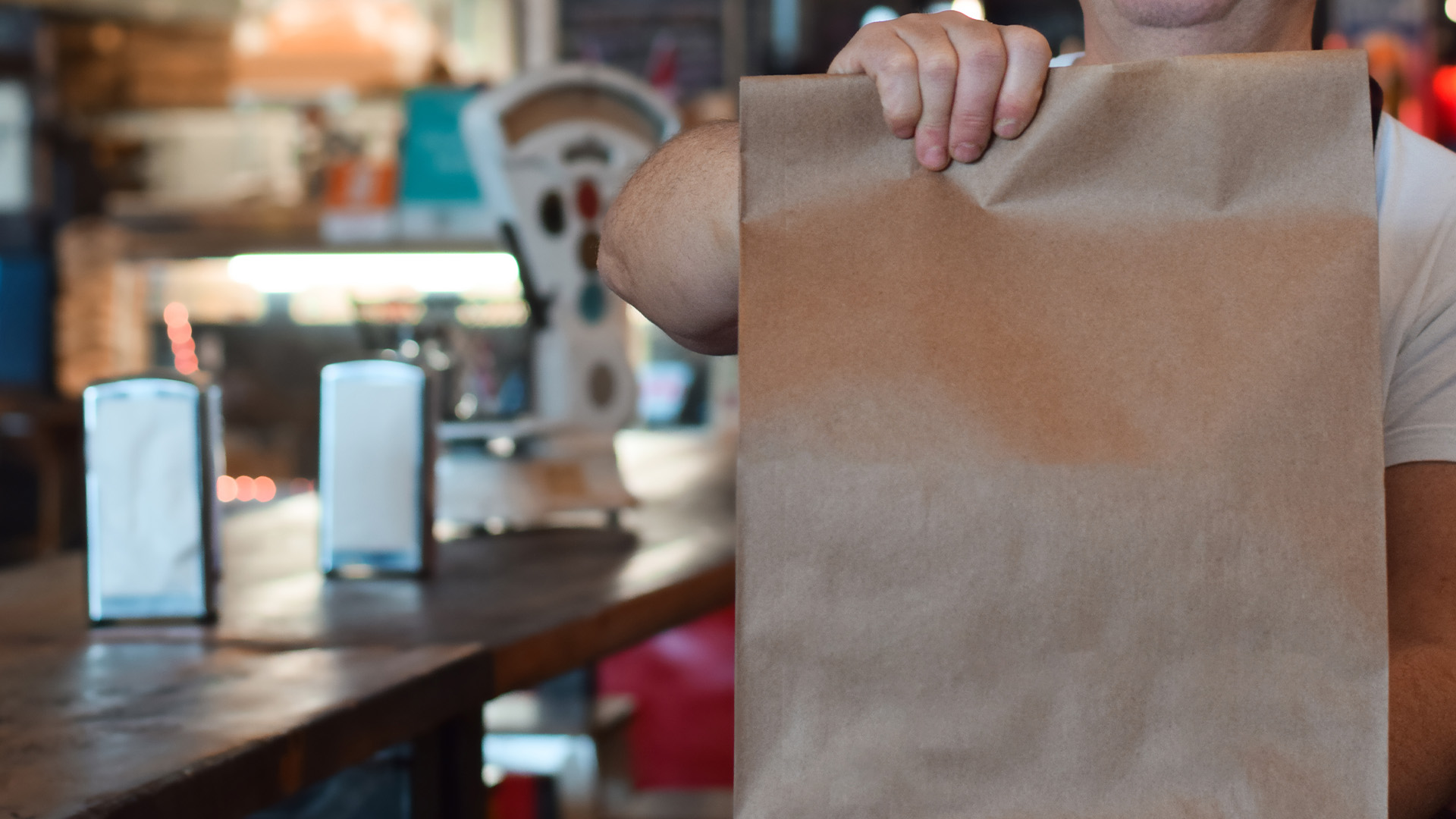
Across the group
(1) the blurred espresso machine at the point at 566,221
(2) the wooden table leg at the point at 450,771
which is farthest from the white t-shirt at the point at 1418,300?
(1) the blurred espresso machine at the point at 566,221

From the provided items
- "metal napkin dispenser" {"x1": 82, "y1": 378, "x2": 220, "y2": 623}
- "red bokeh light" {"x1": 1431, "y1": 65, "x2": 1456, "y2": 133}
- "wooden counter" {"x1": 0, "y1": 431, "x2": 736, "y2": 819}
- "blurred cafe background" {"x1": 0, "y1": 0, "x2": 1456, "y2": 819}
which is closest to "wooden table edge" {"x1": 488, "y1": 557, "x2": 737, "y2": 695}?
"wooden counter" {"x1": 0, "y1": 431, "x2": 736, "y2": 819}

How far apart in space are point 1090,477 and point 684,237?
23cm

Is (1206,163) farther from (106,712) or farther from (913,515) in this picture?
(106,712)

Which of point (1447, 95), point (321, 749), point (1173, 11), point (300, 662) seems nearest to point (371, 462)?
point (300, 662)

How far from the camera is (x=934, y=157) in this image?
479 millimetres

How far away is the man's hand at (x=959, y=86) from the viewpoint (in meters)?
0.48

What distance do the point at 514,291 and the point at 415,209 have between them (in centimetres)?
38

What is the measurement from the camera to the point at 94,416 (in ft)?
3.20

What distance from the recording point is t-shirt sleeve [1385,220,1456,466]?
0.66 metres

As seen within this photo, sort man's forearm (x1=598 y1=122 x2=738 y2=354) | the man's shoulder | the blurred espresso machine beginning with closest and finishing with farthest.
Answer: man's forearm (x1=598 y1=122 x2=738 y2=354) < the man's shoulder < the blurred espresso machine

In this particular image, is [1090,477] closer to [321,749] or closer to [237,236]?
[321,749]

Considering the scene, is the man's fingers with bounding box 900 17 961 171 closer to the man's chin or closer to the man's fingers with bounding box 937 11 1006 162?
the man's fingers with bounding box 937 11 1006 162

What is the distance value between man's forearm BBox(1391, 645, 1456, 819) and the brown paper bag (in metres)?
0.11

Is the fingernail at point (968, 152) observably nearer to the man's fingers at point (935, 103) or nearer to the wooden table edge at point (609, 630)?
the man's fingers at point (935, 103)
